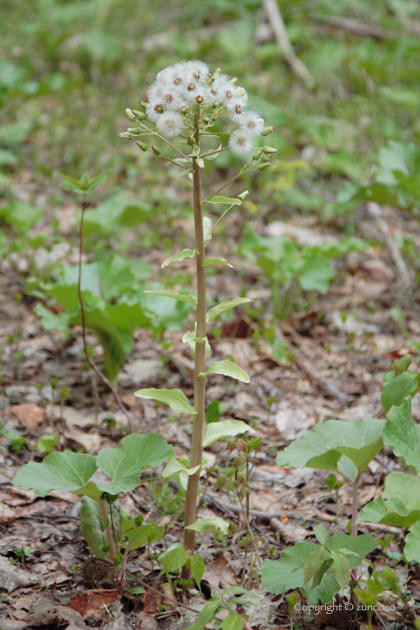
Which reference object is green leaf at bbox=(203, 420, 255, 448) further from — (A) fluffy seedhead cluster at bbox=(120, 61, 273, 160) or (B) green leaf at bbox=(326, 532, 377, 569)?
(A) fluffy seedhead cluster at bbox=(120, 61, 273, 160)

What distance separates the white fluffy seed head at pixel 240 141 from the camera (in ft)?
4.28

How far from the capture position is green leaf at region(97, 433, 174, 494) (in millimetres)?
1389

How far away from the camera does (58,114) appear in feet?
16.7

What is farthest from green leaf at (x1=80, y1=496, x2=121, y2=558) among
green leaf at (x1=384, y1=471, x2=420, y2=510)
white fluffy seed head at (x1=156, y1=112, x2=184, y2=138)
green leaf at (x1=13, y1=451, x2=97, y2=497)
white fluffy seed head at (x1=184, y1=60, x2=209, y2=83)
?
white fluffy seed head at (x1=184, y1=60, x2=209, y2=83)

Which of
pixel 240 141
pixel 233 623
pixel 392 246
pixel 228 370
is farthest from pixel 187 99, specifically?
pixel 392 246

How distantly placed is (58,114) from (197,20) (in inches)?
109

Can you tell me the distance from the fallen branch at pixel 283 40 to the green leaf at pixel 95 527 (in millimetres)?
4983

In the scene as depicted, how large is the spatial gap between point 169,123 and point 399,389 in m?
0.94

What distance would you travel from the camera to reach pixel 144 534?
4.81 feet

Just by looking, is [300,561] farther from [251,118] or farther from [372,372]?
[372,372]

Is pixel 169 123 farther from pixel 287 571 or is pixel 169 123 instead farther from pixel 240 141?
pixel 287 571

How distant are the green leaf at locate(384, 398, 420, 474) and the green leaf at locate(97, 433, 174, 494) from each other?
576 millimetres

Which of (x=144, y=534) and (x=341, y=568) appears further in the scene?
(x=144, y=534)

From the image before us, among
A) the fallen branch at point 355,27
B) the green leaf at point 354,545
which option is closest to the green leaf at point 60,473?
the green leaf at point 354,545
